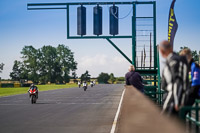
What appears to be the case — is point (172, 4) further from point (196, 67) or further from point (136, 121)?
point (136, 121)

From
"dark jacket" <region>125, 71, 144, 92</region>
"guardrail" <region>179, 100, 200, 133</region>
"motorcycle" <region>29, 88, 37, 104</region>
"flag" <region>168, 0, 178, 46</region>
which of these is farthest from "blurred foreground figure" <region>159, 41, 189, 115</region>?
"motorcycle" <region>29, 88, 37, 104</region>

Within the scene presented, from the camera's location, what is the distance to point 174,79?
483cm

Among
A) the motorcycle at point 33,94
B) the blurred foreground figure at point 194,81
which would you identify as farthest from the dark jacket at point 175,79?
the motorcycle at point 33,94

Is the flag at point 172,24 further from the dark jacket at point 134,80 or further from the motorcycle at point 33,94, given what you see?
the motorcycle at point 33,94

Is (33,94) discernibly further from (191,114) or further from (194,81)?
(191,114)

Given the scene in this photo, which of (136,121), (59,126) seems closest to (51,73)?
(59,126)

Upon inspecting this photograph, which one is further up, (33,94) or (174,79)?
(174,79)

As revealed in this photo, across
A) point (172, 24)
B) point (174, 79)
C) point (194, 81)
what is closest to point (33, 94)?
point (172, 24)

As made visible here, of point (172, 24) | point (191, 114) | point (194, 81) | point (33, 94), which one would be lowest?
point (33, 94)

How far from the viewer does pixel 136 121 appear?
102 inches

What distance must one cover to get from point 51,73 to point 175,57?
141m

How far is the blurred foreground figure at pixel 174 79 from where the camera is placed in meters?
4.82

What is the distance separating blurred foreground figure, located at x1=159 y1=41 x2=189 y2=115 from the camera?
4.82m

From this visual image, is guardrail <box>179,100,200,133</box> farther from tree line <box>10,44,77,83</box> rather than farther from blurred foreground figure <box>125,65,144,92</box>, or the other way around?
tree line <box>10,44,77,83</box>
